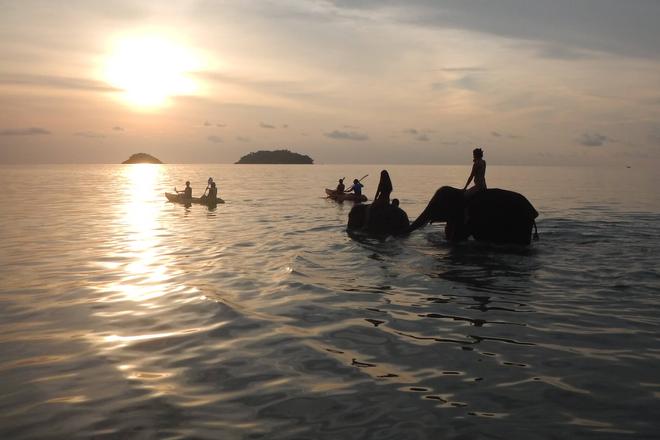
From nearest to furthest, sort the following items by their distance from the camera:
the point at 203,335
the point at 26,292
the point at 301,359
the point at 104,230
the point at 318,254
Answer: the point at 301,359, the point at 203,335, the point at 26,292, the point at 318,254, the point at 104,230

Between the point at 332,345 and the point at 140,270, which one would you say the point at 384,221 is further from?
the point at 332,345

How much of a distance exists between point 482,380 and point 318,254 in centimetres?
1056

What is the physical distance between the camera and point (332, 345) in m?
7.91

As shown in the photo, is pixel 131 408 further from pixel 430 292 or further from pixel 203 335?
pixel 430 292

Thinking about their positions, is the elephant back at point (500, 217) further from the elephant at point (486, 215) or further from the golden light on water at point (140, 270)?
the golden light on water at point (140, 270)

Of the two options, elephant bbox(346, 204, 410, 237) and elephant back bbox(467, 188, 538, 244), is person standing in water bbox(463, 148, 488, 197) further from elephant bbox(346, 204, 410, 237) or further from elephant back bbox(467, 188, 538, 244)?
elephant bbox(346, 204, 410, 237)

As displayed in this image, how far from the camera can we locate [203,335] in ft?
27.5

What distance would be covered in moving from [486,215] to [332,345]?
1154cm

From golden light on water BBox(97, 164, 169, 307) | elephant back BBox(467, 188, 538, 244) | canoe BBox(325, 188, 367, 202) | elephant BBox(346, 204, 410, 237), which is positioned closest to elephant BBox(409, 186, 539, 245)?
elephant back BBox(467, 188, 538, 244)

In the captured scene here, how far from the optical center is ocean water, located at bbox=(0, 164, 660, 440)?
5.46 metres

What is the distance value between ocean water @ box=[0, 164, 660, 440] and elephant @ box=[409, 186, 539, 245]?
4.89 ft

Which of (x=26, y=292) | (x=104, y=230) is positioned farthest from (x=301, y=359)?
(x=104, y=230)

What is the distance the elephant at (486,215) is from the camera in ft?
58.0

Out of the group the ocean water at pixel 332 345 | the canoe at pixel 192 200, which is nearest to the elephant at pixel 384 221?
the ocean water at pixel 332 345
